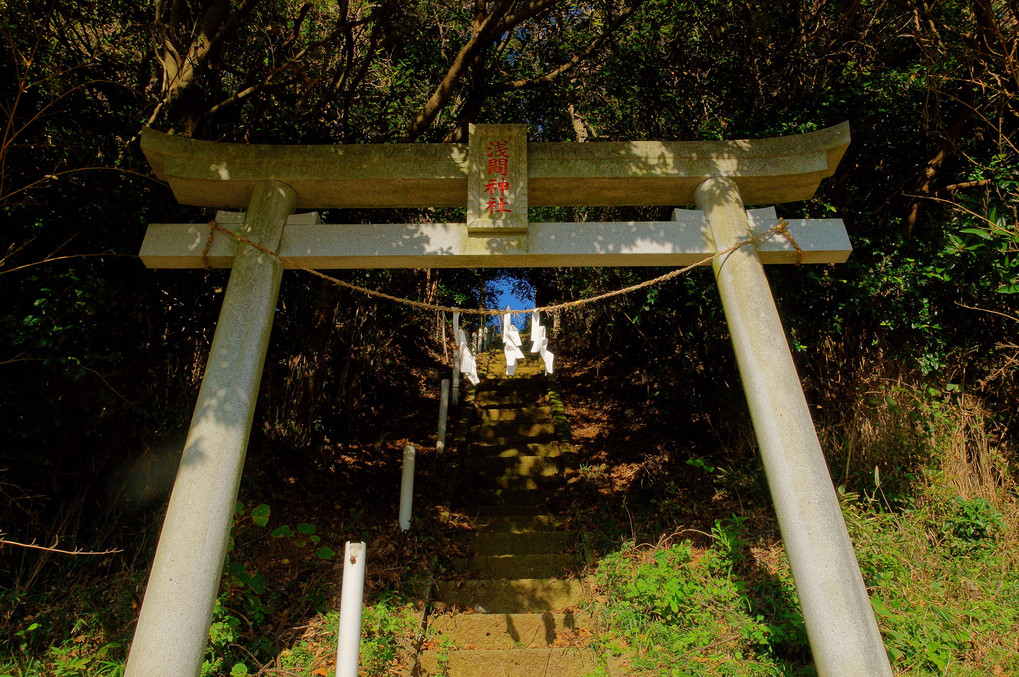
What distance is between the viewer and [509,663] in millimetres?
3869

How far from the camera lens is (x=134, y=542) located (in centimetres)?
443

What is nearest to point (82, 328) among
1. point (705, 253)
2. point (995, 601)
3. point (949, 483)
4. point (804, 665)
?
point (705, 253)

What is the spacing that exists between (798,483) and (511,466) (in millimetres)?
4459

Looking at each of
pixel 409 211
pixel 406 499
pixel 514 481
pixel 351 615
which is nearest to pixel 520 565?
pixel 406 499

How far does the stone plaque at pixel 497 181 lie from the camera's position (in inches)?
154

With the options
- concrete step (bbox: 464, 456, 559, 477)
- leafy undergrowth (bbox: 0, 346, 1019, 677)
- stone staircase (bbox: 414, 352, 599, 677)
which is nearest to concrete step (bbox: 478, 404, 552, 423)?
stone staircase (bbox: 414, 352, 599, 677)

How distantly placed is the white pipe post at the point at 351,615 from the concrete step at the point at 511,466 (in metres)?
4.24

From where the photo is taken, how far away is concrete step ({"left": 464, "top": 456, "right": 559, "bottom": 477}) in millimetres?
7125

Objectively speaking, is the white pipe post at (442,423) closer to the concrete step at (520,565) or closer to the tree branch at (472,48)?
the concrete step at (520,565)

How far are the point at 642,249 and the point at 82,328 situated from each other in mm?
3834

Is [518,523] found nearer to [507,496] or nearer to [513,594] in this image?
[507,496]

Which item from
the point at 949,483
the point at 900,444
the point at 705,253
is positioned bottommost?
the point at 949,483

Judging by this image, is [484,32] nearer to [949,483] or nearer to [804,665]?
[804,665]

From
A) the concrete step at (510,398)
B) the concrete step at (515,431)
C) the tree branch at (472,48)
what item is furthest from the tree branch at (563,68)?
the concrete step at (510,398)
